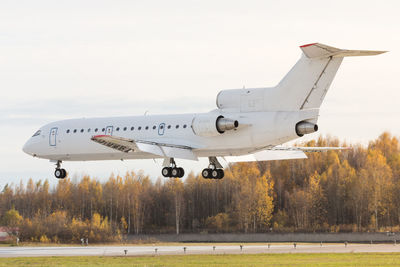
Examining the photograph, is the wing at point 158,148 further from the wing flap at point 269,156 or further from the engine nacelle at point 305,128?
the engine nacelle at point 305,128

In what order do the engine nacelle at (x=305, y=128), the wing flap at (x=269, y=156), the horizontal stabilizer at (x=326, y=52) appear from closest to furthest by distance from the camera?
the horizontal stabilizer at (x=326, y=52) < the engine nacelle at (x=305, y=128) < the wing flap at (x=269, y=156)

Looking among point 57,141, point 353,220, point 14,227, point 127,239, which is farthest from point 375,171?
point 57,141

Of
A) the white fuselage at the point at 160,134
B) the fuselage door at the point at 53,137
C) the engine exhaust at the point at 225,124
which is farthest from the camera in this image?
the fuselage door at the point at 53,137

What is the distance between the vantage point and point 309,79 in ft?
101

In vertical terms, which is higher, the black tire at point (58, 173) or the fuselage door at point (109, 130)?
the fuselage door at point (109, 130)

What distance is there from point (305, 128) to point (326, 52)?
3.58m

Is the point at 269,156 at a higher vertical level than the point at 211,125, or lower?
lower

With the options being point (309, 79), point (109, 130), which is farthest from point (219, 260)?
point (309, 79)

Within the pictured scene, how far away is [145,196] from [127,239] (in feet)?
38.0

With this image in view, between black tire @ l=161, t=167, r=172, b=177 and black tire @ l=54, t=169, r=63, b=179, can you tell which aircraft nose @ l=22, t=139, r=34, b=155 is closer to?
black tire @ l=54, t=169, r=63, b=179

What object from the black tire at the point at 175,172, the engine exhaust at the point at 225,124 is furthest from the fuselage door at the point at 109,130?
the engine exhaust at the point at 225,124

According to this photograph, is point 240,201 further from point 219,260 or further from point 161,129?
point 161,129

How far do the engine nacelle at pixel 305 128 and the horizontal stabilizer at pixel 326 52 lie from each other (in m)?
3.10

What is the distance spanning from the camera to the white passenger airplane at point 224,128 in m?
30.8
